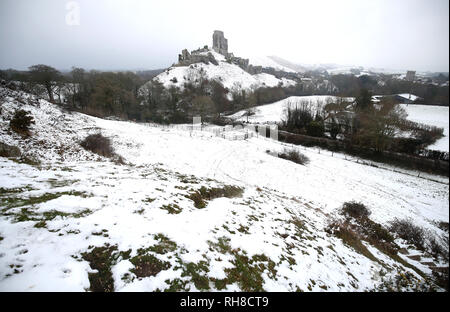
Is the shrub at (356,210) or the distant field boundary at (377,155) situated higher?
the distant field boundary at (377,155)

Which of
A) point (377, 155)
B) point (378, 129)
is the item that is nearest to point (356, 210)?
point (377, 155)

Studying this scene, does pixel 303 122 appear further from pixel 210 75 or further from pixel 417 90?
pixel 210 75

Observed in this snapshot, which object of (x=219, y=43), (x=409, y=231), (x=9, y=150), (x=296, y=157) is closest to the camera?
(x=9, y=150)

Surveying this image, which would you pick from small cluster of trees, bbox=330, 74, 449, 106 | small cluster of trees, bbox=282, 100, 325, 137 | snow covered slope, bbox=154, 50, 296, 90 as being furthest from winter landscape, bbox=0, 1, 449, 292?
snow covered slope, bbox=154, 50, 296, 90

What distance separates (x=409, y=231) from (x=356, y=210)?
2900 millimetres

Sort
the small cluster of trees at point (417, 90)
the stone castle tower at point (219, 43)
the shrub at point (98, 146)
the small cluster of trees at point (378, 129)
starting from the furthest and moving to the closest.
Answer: the stone castle tower at point (219, 43)
the small cluster of trees at point (378, 129)
the small cluster of trees at point (417, 90)
the shrub at point (98, 146)

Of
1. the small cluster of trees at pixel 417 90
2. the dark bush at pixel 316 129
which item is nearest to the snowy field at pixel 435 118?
the small cluster of trees at pixel 417 90

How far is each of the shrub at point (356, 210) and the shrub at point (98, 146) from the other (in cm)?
1932

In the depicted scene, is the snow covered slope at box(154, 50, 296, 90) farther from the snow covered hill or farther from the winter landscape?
the snow covered hill

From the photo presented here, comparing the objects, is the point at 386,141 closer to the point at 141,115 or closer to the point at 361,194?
the point at 361,194

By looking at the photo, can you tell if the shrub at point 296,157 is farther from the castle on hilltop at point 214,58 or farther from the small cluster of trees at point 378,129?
the castle on hilltop at point 214,58

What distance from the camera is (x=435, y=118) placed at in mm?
27656

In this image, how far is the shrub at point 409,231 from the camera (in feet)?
35.5
